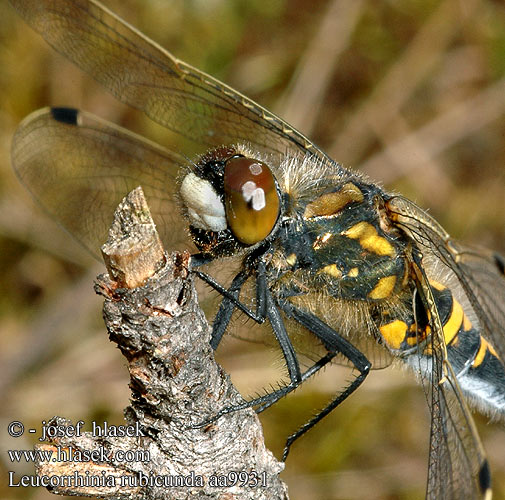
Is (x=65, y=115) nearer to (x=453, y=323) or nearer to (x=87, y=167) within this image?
(x=87, y=167)

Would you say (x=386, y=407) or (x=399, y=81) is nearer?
(x=386, y=407)

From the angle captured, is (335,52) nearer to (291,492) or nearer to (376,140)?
(376,140)

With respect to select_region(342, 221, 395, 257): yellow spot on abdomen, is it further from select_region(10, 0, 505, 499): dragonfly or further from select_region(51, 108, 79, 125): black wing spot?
select_region(51, 108, 79, 125): black wing spot

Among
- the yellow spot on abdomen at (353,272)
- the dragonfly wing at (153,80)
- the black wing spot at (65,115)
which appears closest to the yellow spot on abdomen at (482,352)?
the yellow spot on abdomen at (353,272)

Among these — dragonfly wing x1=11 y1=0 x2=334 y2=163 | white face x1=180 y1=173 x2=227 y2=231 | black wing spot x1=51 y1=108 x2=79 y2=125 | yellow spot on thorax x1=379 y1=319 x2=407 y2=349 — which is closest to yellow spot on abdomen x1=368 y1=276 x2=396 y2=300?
yellow spot on thorax x1=379 y1=319 x2=407 y2=349

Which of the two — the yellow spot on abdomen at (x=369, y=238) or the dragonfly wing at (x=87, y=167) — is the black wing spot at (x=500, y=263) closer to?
the yellow spot on abdomen at (x=369, y=238)

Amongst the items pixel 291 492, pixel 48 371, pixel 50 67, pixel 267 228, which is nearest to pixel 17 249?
pixel 48 371
